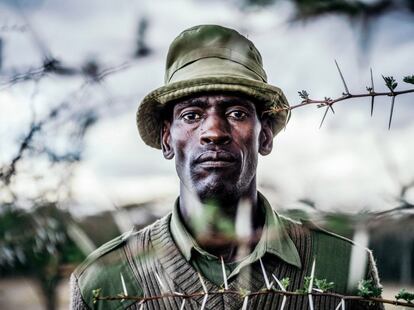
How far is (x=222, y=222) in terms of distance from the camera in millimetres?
1030

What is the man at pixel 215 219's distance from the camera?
996mm

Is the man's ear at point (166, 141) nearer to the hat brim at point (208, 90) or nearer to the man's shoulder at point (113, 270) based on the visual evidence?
the hat brim at point (208, 90)

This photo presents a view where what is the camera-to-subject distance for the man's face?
0.97 meters

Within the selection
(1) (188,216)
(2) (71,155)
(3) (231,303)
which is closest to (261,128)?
(1) (188,216)

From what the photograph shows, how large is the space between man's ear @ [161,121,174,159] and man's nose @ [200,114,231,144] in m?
0.12

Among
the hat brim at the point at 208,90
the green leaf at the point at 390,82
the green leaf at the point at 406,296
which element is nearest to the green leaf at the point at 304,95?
the green leaf at the point at 390,82

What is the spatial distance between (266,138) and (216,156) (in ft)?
0.62

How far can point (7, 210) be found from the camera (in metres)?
0.48

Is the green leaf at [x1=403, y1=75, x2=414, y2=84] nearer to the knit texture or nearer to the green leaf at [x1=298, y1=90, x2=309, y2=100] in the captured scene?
the green leaf at [x1=298, y1=90, x2=309, y2=100]

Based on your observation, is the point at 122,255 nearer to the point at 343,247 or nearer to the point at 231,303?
the point at 231,303

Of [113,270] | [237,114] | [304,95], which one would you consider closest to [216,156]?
[237,114]

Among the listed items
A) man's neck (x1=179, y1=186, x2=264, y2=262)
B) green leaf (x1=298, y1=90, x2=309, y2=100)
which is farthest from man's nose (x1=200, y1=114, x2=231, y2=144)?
green leaf (x1=298, y1=90, x2=309, y2=100)

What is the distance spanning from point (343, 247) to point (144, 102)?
1.56 feet

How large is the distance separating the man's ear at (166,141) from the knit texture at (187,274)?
0.43 feet
